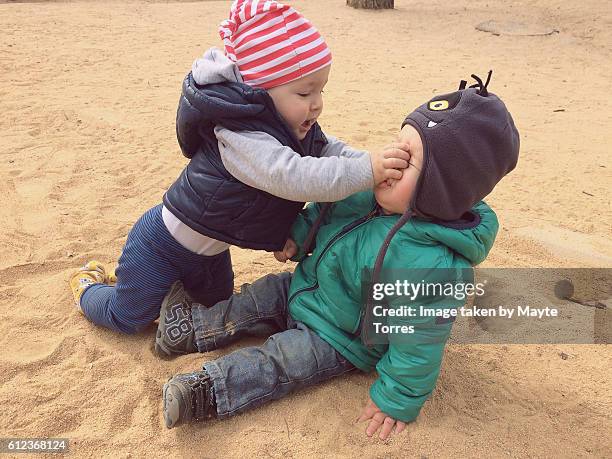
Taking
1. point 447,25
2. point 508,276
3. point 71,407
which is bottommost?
point 447,25

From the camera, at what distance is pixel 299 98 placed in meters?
2.30

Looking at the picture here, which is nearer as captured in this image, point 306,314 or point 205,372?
point 205,372

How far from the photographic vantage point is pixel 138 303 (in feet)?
8.58

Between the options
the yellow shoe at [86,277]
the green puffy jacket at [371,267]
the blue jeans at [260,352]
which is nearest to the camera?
the green puffy jacket at [371,267]

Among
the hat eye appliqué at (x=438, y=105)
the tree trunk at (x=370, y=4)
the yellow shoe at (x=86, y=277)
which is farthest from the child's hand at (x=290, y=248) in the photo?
the tree trunk at (x=370, y=4)

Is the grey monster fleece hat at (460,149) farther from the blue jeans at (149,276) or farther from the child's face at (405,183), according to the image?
the blue jeans at (149,276)

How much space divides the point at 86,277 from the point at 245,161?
1.23m

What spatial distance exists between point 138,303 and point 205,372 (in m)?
0.49

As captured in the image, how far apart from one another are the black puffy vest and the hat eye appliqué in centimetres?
50

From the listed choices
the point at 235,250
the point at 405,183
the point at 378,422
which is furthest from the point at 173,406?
the point at 235,250

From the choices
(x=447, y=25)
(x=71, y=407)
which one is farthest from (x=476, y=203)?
(x=447, y=25)

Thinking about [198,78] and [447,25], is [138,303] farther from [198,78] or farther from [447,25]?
[447,25]

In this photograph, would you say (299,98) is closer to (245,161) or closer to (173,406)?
(245,161)

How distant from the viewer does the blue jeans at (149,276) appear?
101 inches
